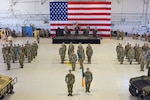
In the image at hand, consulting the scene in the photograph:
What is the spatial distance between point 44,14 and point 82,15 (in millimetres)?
5079

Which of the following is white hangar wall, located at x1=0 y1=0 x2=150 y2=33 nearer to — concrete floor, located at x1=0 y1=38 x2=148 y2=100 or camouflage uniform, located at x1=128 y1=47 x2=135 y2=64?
concrete floor, located at x1=0 y1=38 x2=148 y2=100

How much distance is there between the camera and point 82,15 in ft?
81.5

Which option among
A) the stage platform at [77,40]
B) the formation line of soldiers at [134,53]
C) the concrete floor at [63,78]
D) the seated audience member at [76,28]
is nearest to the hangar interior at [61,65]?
the concrete floor at [63,78]

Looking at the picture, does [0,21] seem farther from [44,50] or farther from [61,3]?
[44,50]

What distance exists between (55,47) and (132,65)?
309 inches

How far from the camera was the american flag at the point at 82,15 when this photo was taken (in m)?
24.7

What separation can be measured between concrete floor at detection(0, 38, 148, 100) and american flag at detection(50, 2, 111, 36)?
7.26m

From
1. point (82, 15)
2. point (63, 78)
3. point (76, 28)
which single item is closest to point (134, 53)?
point (63, 78)

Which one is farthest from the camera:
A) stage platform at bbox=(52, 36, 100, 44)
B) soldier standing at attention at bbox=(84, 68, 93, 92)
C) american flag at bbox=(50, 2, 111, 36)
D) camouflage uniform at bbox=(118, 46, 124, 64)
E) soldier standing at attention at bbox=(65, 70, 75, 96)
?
american flag at bbox=(50, 2, 111, 36)

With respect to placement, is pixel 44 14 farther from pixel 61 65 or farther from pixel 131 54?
pixel 131 54

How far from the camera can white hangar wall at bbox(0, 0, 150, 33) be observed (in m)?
26.8

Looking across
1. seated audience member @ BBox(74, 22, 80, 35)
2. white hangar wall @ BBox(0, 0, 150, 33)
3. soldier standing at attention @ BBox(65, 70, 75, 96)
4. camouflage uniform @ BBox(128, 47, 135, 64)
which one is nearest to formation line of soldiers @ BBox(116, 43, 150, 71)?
camouflage uniform @ BBox(128, 47, 135, 64)

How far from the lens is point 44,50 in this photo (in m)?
19.3

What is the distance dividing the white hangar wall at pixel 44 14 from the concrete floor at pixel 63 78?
1004cm
